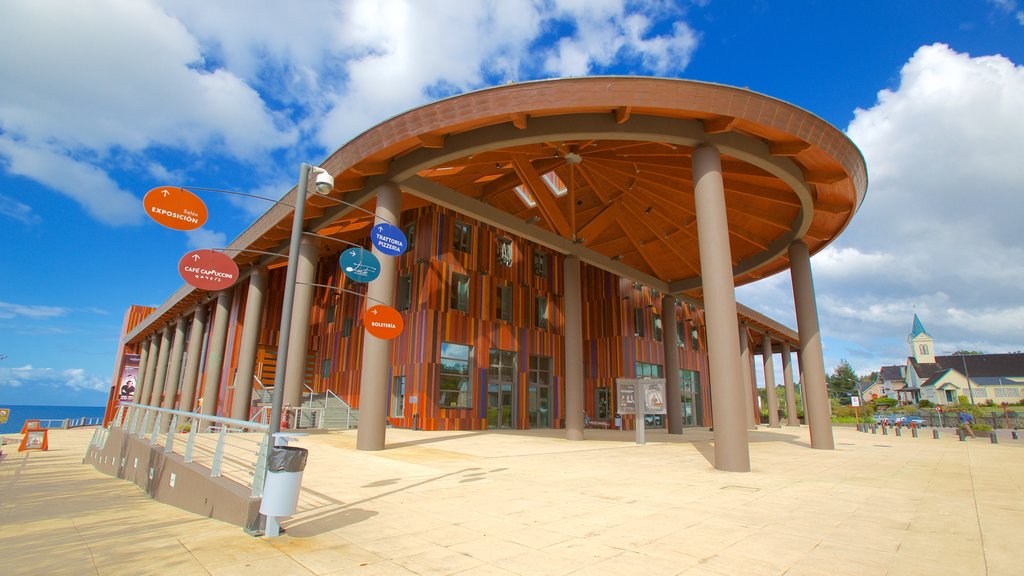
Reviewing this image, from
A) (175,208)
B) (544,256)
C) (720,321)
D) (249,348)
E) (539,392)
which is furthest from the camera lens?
(544,256)

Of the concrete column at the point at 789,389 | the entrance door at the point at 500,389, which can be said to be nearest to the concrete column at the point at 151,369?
the entrance door at the point at 500,389

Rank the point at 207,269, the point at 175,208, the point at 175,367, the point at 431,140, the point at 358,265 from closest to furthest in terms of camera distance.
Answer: the point at 175,208 → the point at 207,269 → the point at 358,265 → the point at 431,140 → the point at 175,367

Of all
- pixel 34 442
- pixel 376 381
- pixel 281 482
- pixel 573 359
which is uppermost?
pixel 573 359

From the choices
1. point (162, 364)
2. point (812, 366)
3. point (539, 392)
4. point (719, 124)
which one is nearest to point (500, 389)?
point (539, 392)

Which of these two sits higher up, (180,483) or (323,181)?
(323,181)

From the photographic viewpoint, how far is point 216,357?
25297 mm

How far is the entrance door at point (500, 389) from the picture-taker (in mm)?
23172

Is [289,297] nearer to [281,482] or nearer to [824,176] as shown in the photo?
[281,482]

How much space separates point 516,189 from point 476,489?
629 inches

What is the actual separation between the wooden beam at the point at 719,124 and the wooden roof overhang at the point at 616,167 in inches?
1.2

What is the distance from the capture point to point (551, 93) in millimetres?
11383

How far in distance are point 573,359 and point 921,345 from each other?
12418 centimetres

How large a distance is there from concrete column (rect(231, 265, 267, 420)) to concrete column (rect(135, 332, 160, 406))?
29942 millimetres

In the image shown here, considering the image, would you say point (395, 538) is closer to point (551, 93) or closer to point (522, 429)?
point (551, 93)
